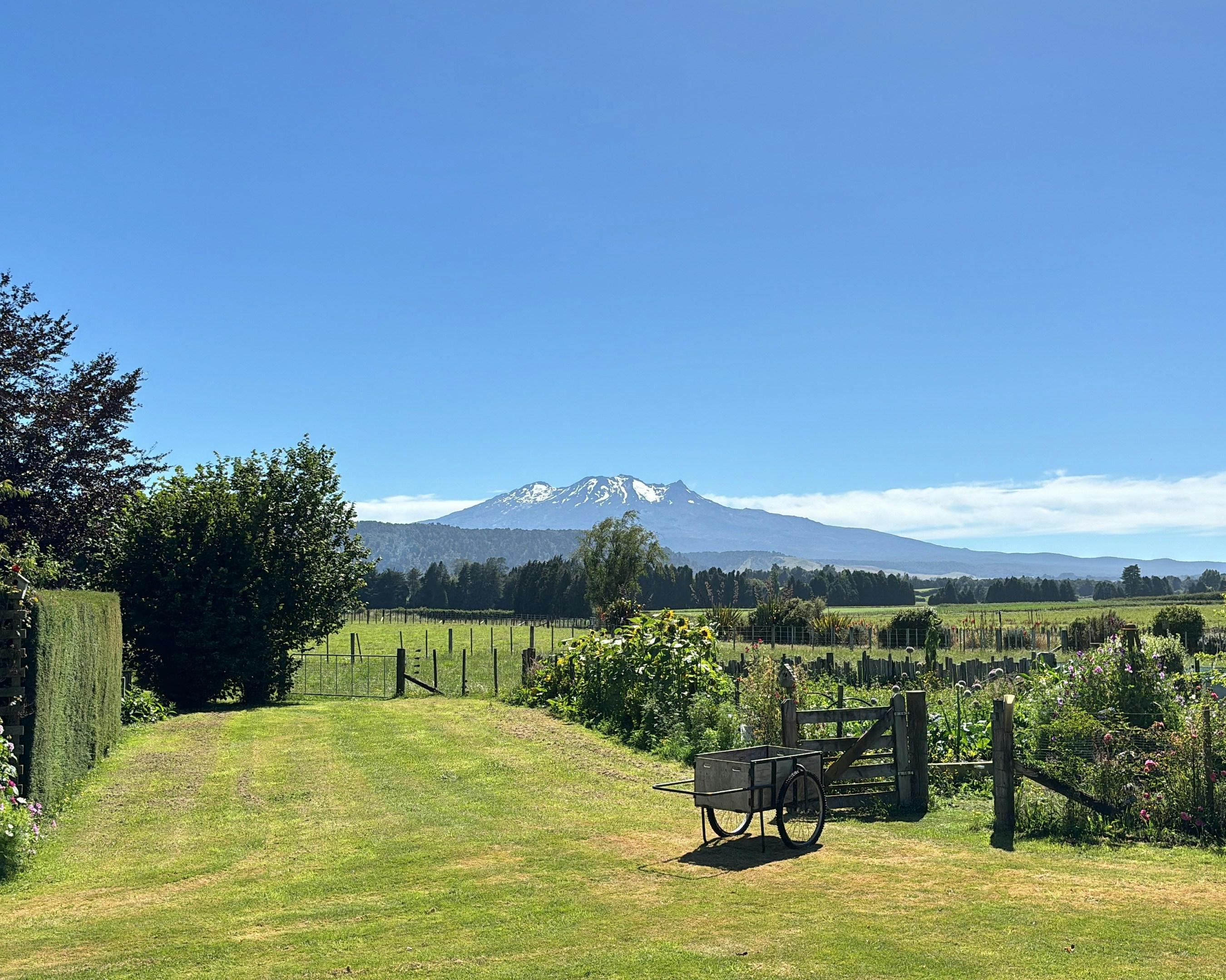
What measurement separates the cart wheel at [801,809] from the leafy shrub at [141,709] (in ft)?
51.0

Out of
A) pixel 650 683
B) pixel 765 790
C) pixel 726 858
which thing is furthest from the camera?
pixel 650 683

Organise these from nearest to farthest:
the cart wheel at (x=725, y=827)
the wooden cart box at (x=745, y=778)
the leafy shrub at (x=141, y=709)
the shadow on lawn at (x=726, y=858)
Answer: the shadow on lawn at (x=726, y=858)
the wooden cart box at (x=745, y=778)
the cart wheel at (x=725, y=827)
the leafy shrub at (x=141, y=709)

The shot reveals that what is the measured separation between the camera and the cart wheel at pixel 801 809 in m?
10.3

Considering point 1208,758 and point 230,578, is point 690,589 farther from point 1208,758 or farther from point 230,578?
point 1208,758

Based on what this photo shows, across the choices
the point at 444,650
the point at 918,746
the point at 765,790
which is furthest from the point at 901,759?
the point at 444,650

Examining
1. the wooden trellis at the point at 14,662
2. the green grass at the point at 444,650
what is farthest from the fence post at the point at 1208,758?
the green grass at the point at 444,650

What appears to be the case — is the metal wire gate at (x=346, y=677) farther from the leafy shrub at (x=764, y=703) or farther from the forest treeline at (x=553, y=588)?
the forest treeline at (x=553, y=588)

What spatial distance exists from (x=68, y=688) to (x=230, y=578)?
11.9m

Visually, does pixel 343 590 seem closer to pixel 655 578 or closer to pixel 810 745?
pixel 810 745

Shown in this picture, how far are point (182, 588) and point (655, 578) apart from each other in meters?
118

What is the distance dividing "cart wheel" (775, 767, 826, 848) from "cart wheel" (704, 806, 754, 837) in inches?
14.4

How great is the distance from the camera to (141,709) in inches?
853

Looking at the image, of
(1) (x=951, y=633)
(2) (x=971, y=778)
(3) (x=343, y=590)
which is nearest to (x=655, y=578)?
(1) (x=951, y=633)

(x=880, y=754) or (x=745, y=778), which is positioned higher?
(x=745, y=778)
